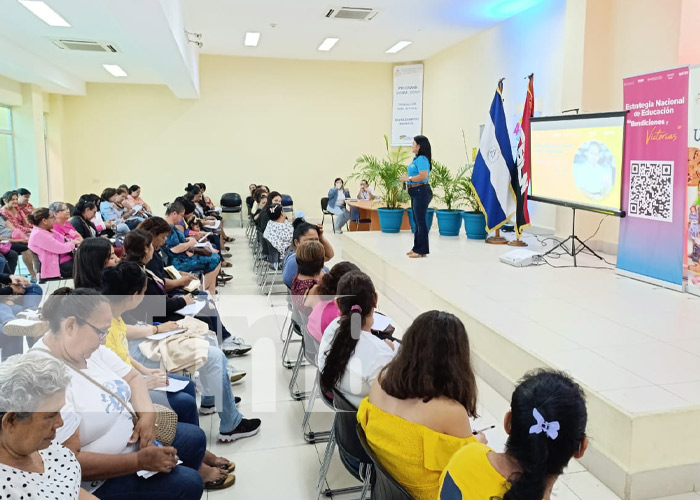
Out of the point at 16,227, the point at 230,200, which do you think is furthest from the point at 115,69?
the point at 16,227

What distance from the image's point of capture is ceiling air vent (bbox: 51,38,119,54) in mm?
8179

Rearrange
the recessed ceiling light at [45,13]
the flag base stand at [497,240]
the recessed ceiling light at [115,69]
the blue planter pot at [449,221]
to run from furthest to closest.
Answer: the recessed ceiling light at [115,69] → the blue planter pot at [449,221] → the flag base stand at [497,240] → the recessed ceiling light at [45,13]

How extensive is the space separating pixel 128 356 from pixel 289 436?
3.51ft

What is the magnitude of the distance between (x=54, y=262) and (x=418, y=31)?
7.88 meters

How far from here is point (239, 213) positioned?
1400cm

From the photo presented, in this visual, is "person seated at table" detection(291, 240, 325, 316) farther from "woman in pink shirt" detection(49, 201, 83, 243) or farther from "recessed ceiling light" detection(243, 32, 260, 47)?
"recessed ceiling light" detection(243, 32, 260, 47)

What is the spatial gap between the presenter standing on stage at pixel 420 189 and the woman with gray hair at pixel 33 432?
541 centimetres

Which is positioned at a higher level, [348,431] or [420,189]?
[420,189]

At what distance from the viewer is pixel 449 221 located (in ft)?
28.4

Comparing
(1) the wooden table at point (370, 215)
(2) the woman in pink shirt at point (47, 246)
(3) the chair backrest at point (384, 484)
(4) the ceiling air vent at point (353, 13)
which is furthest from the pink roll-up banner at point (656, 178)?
(2) the woman in pink shirt at point (47, 246)

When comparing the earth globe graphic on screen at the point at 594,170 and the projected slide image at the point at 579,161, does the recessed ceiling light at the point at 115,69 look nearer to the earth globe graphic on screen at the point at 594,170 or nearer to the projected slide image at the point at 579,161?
the projected slide image at the point at 579,161

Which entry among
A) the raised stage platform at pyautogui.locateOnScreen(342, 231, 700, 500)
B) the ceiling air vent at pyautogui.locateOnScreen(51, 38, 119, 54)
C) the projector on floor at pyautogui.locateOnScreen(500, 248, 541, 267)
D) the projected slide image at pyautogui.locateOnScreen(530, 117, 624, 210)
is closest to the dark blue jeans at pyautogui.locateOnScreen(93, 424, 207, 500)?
the raised stage platform at pyautogui.locateOnScreen(342, 231, 700, 500)

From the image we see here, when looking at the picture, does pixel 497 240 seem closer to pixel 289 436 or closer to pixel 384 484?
pixel 289 436

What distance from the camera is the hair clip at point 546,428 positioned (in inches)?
54.8
